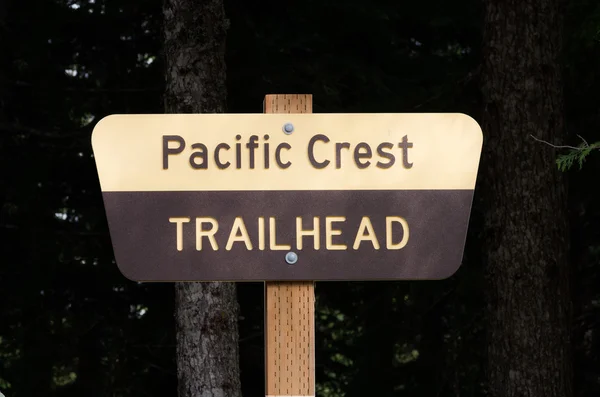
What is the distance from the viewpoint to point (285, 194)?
2234mm

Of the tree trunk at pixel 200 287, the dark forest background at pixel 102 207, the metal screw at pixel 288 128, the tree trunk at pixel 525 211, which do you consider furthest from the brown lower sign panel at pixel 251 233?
the dark forest background at pixel 102 207

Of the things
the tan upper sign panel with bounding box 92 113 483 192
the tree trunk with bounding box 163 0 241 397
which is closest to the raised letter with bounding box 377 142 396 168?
the tan upper sign panel with bounding box 92 113 483 192

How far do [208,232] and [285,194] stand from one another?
0.20 meters

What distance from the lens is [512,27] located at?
5684 mm

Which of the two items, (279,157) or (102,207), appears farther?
(102,207)

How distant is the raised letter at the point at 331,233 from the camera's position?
2238 mm

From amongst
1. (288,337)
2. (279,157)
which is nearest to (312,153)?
(279,157)

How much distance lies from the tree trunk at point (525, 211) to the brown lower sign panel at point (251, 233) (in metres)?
3.45

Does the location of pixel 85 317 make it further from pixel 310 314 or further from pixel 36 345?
pixel 310 314

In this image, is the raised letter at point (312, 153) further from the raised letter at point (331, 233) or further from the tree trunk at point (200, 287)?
the tree trunk at point (200, 287)

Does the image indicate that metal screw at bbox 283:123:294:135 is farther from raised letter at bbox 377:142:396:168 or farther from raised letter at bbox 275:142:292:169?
raised letter at bbox 377:142:396:168

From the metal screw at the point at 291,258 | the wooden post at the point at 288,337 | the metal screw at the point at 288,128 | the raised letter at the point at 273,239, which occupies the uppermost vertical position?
the metal screw at the point at 288,128

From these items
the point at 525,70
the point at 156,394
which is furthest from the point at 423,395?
the point at 525,70

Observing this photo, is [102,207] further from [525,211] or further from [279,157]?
[279,157]
